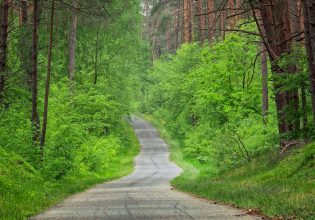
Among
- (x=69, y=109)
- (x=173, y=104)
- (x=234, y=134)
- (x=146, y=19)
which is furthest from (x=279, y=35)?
(x=146, y=19)

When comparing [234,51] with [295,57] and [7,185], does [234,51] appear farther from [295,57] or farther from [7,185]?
[7,185]

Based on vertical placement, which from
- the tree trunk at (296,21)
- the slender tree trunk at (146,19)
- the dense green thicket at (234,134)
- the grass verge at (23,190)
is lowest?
the grass verge at (23,190)

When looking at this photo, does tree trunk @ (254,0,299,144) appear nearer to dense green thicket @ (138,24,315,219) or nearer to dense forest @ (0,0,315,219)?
dense forest @ (0,0,315,219)

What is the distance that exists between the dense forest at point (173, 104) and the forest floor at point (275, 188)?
55 mm

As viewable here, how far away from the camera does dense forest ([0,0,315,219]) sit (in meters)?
14.2

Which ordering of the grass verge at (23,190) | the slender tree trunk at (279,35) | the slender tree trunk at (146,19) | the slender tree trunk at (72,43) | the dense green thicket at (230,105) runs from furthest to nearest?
the slender tree trunk at (146,19)
the slender tree trunk at (72,43)
the dense green thicket at (230,105)
the slender tree trunk at (279,35)
the grass verge at (23,190)

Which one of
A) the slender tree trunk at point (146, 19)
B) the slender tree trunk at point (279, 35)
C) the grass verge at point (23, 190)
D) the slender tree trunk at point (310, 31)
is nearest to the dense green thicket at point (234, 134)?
the slender tree trunk at point (279, 35)

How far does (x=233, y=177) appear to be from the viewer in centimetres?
1903

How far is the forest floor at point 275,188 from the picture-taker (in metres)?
9.02

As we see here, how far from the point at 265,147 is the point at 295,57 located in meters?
7.80

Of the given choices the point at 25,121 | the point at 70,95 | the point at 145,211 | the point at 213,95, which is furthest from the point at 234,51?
the point at 145,211

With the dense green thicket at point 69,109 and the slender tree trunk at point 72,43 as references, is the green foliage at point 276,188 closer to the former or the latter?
the dense green thicket at point 69,109

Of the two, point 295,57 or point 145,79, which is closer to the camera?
point 295,57

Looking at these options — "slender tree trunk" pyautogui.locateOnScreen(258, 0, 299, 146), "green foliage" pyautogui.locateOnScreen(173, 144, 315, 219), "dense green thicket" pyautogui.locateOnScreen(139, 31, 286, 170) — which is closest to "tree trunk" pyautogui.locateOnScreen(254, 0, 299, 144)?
"slender tree trunk" pyautogui.locateOnScreen(258, 0, 299, 146)
